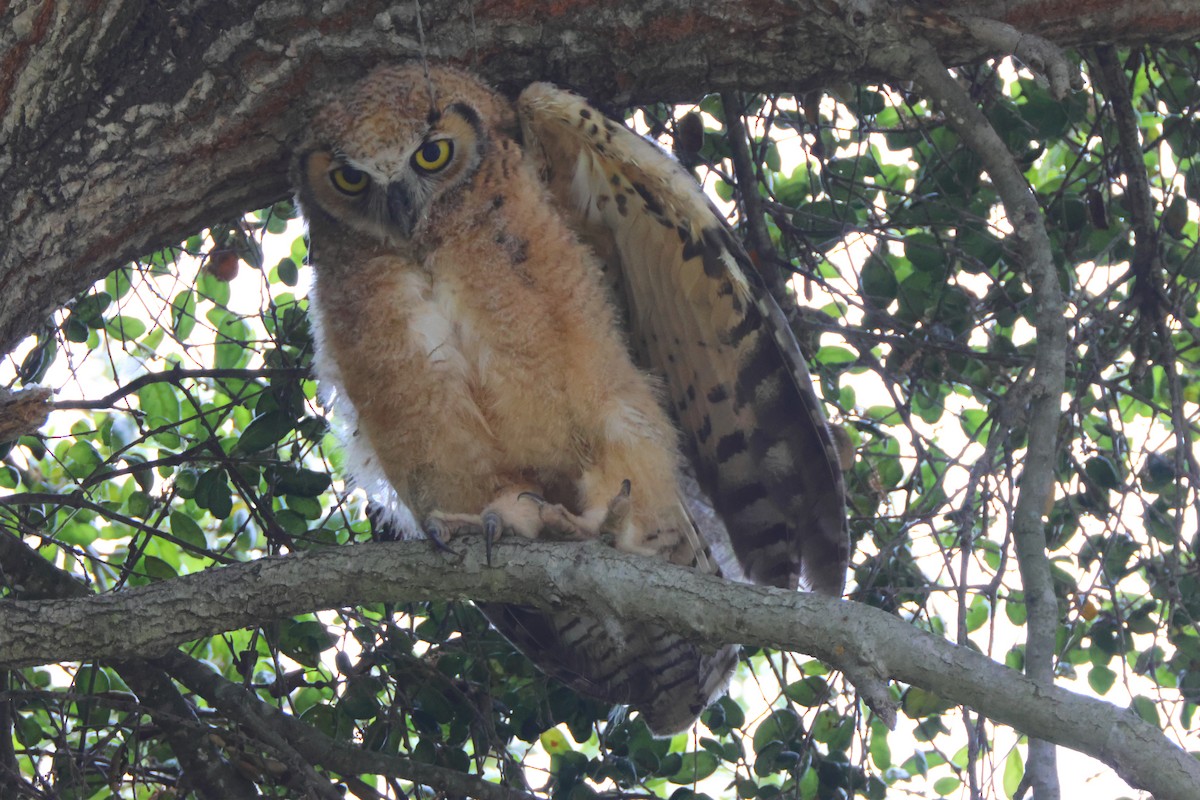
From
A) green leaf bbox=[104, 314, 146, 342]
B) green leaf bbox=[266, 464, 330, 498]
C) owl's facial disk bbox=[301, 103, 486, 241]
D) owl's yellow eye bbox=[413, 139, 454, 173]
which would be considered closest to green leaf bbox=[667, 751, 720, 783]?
green leaf bbox=[266, 464, 330, 498]

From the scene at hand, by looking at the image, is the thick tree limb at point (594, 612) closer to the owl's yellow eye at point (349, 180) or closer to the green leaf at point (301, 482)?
the green leaf at point (301, 482)

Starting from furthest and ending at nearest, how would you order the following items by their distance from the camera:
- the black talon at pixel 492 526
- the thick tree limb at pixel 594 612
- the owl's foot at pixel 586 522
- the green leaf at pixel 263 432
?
the green leaf at pixel 263 432, the owl's foot at pixel 586 522, the black talon at pixel 492 526, the thick tree limb at pixel 594 612

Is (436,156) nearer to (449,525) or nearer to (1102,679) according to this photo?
(449,525)

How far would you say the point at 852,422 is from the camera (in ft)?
10.3

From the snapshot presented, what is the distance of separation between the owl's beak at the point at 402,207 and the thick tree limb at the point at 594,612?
0.80 metres

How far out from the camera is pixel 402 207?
271 centimetres

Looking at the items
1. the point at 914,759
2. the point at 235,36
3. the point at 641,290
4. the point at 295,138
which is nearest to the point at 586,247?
the point at 641,290

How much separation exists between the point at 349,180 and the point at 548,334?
62cm

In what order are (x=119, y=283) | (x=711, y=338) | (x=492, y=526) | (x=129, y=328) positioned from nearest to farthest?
(x=492, y=526) < (x=711, y=338) < (x=119, y=283) < (x=129, y=328)

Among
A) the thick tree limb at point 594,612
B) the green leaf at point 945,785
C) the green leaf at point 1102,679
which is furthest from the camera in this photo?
the green leaf at point 945,785

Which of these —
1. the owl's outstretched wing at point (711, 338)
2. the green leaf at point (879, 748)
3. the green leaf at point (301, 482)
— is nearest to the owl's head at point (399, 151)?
the owl's outstretched wing at point (711, 338)

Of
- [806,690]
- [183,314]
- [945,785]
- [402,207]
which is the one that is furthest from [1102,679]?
[183,314]

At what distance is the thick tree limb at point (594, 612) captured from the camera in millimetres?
1620

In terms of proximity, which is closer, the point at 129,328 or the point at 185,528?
the point at 185,528
